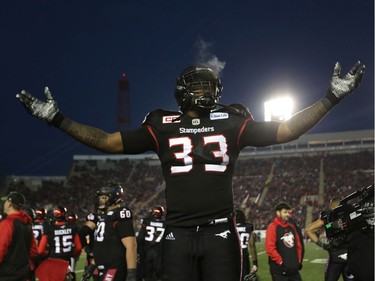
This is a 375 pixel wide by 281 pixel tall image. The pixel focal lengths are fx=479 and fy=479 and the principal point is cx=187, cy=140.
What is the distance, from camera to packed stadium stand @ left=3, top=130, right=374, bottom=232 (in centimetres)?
4341

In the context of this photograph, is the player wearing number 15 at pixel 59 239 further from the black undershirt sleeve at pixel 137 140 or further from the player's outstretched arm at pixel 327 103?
the player's outstretched arm at pixel 327 103

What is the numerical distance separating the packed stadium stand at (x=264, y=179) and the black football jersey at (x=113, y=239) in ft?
108

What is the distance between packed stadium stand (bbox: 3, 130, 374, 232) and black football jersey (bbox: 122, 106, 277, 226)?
1397 inches

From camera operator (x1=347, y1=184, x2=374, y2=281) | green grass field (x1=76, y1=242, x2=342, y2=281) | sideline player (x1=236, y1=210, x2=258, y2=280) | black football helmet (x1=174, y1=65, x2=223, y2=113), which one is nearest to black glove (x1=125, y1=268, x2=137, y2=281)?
camera operator (x1=347, y1=184, x2=374, y2=281)

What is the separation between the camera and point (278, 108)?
5212 cm

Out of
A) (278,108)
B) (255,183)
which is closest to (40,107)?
(255,183)

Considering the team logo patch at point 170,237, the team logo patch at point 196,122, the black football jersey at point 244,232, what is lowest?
the team logo patch at point 170,237

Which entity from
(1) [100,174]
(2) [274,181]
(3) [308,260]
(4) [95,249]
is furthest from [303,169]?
(4) [95,249]

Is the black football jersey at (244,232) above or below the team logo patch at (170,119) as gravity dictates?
below

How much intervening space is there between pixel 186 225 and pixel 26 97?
1382 mm

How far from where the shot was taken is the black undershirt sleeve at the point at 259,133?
331cm

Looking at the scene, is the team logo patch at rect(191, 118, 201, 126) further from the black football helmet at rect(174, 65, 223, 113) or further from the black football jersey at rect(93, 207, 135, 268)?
the black football jersey at rect(93, 207, 135, 268)

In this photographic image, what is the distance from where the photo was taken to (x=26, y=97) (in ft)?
10.6

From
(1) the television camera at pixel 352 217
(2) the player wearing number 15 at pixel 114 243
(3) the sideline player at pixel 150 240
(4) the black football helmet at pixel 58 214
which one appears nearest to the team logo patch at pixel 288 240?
(3) the sideline player at pixel 150 240
